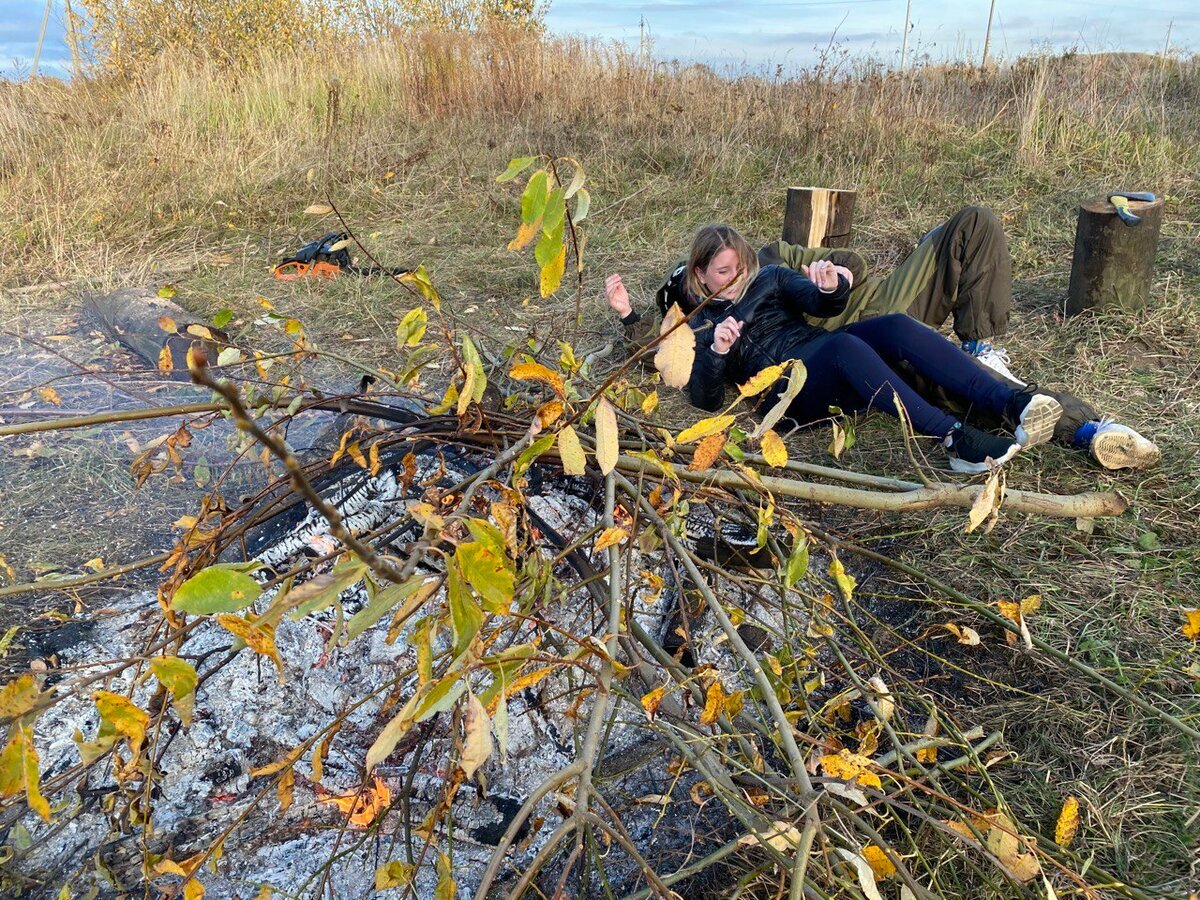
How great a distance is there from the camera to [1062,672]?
6.01 ft

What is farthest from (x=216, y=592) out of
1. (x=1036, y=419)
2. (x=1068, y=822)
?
(x=1036, y=419)

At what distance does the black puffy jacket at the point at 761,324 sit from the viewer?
2.94 meters

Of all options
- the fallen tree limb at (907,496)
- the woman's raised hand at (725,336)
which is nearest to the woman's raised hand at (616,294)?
the woman's raised hand at (725,336)

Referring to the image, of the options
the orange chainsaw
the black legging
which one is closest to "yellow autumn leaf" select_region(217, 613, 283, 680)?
the black legging

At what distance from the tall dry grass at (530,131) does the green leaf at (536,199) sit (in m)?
3.89

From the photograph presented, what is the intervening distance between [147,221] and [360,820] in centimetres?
508

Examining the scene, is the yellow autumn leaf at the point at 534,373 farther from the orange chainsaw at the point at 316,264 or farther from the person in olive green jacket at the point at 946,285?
the orange chainsaw at the point at 316,264

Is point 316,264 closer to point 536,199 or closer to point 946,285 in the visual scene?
point 946,285

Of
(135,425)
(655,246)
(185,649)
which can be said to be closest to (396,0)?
(655,246)

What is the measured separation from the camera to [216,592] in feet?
2.39

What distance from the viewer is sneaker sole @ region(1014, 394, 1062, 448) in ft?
7.80

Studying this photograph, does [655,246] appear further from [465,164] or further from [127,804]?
[127,804]

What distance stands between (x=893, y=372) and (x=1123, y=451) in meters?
0.68

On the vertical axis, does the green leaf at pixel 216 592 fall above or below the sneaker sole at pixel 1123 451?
above
